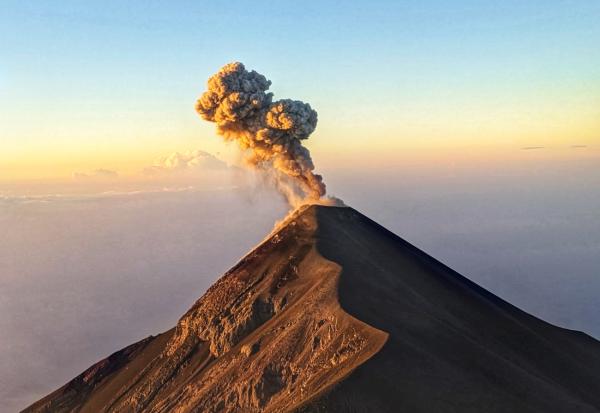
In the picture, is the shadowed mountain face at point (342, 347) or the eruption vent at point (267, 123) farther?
the eruption vent at point (267, 123)

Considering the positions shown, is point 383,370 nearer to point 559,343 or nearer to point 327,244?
point 327,244

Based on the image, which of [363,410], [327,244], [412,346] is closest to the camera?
[363,410]

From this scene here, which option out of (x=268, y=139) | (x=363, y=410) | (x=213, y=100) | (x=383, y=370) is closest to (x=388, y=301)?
(x=383, y=370)

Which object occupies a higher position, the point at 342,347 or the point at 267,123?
the point at 267,123

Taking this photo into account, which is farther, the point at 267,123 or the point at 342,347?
the point at 267,123

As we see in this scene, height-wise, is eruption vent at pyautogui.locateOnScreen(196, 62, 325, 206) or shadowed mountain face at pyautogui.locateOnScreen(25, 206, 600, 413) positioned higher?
eruption vent at pyautogui.locateOnScreen(196, 62, 325, 206)
